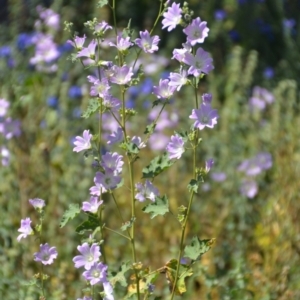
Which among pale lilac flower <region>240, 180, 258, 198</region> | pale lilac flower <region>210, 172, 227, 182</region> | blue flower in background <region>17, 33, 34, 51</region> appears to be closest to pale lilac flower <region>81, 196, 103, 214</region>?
pale lilac flower <region>240, 180, 258, 198</region>

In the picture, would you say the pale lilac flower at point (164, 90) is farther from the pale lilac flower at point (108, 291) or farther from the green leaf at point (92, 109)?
the pale lilac flower at point (108, 291)

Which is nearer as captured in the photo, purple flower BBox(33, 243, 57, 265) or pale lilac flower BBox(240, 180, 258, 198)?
purple flower BBox(33, 243, 57, 265)

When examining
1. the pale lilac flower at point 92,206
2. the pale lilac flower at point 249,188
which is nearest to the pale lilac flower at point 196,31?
the pale lilac flower at point 92,206

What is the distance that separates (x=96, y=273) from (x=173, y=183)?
6.18 feet

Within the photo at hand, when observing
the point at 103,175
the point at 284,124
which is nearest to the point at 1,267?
the point at 103,175

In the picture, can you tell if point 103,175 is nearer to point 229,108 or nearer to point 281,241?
point 281,241

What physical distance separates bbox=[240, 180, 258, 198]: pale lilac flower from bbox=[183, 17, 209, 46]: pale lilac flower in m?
1.87

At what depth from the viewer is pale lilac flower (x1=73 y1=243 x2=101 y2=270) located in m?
1.54

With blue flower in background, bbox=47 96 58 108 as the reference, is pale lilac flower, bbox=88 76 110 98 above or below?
below

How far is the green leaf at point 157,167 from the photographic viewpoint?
162 centimetres

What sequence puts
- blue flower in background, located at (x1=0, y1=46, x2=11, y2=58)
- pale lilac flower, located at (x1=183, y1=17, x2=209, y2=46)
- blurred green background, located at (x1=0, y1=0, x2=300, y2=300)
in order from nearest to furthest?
pale lilac flower, located at (x1=183, y1=17, x2=209, y2=46) < blurred green background, located at (x1=0, y1=0, x2=300, y2=300) < blue flower in background, located at (x1=0, y1=46, x2=11, y2=58)

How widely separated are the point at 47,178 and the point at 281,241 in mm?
993

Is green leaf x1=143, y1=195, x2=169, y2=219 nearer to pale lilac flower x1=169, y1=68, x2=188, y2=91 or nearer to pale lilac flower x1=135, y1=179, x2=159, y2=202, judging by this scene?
pale lilac flower x1=135, y1=179, x2=159, y2=202

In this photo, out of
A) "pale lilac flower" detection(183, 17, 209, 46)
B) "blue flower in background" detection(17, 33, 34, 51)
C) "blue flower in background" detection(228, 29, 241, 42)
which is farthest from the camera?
"blue flower in background" detection(228, 29, 241, 42)
